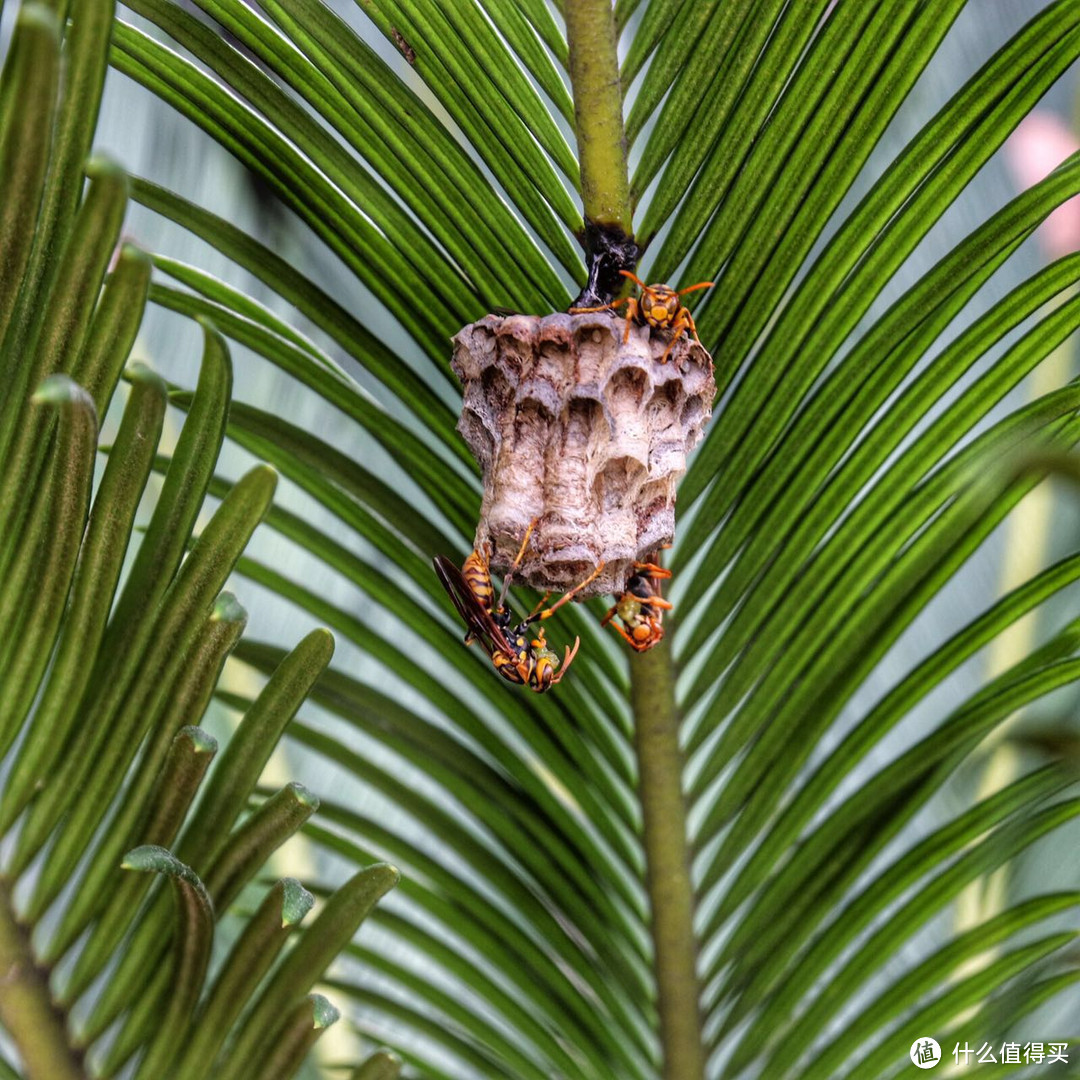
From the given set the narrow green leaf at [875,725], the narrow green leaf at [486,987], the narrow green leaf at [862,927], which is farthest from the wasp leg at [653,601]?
the narrow green leaf at [486,987]

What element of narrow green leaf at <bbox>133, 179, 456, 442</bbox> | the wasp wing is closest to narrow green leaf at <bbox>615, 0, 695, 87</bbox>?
narrow green leaf at <bbox>133, 179, 456, 442</bbox>

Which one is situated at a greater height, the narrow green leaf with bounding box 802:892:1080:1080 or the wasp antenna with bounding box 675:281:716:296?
the wasp antenna with bounding box 675:281:716:296

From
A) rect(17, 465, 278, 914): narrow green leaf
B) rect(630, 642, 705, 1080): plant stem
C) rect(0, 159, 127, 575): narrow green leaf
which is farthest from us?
rect(630, 642, 705, 1080): plant stem

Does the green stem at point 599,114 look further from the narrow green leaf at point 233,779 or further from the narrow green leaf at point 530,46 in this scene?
the narrow green leaf at point 233,779

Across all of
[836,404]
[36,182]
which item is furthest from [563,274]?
[36,182]

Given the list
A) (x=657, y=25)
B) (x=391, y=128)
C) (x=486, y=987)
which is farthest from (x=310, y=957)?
(x=657, y=25)

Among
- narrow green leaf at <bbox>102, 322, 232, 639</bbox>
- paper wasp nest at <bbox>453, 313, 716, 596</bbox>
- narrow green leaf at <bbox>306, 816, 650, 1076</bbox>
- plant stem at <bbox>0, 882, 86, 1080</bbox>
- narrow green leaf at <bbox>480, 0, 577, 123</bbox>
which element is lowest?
plant stem at <bbox>0, 882, 86, 1080</bbox>

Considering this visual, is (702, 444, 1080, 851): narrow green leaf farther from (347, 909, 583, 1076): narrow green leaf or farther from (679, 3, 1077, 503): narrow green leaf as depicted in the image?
(347, 909, 583, 1076): narrow green leaf

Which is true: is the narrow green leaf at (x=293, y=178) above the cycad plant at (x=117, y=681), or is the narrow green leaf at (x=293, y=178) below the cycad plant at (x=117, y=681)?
above

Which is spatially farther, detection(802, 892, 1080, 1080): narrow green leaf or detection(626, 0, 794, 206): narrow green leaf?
Answer: detection(802, 892, 1080, 1080): narrow green leaf
